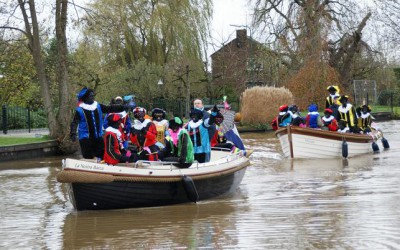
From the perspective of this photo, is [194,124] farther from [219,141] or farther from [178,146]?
[219,141]

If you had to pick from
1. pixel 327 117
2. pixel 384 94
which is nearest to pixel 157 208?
pixel 327 117

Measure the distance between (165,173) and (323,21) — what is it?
1284 inches

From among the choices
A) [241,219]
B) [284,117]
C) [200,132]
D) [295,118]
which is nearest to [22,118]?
[284,117]

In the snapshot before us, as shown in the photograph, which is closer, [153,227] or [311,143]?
[153,227]

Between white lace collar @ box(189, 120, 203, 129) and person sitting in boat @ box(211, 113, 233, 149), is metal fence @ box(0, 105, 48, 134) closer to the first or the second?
person sitting in boat @ box(211, 113, 233, 149)

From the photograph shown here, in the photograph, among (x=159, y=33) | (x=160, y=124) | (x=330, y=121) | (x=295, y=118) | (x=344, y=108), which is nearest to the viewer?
(x=160, y=124)

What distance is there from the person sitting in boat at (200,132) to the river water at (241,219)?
0.94 meters

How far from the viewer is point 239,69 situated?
49.3 meters

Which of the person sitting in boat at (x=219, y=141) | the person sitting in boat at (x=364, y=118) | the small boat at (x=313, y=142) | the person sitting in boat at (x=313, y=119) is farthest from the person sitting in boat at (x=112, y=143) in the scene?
the person sitting in boat at (x=364, y=118)

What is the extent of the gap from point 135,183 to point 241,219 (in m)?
1.80

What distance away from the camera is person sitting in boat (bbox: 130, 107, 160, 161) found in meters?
14.4

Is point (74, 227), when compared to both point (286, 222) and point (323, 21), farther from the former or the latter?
point (323, 21)

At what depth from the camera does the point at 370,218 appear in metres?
12.0

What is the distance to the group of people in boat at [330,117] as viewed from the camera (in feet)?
79.0
